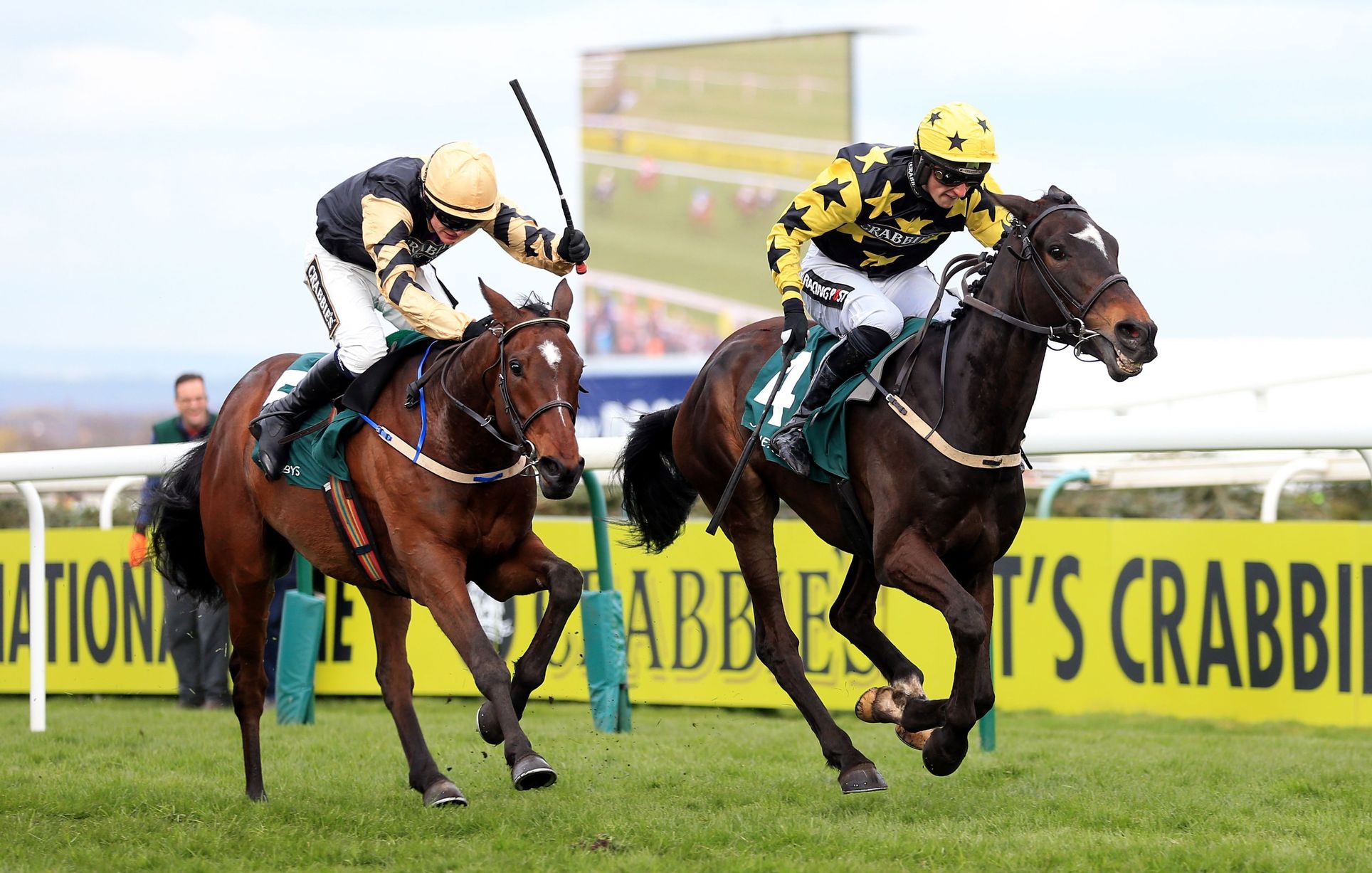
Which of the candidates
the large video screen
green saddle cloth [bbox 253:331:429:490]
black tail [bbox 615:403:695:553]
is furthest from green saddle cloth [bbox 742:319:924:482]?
the large video screen

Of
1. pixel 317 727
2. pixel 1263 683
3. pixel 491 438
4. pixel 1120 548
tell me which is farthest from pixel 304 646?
pixel 1263 683

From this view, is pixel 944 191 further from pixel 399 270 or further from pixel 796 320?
pixel 399 270

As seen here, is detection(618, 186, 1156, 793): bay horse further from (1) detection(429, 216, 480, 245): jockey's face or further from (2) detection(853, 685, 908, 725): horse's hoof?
(1) detection(429, 216, 480, 245): jockey's face

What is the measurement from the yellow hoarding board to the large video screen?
683 inches

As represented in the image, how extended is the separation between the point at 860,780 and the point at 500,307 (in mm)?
1967

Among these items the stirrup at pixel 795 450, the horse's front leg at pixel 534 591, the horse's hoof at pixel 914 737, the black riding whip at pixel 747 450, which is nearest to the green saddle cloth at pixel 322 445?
the horse's front leg at pixel 534 591

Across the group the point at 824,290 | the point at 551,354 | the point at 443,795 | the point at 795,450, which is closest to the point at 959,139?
the point at 824,290

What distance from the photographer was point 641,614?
8102 mm

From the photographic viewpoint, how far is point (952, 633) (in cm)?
472

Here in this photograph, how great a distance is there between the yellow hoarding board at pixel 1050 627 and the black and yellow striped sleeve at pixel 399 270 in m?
3.07

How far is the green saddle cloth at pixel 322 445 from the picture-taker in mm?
5461

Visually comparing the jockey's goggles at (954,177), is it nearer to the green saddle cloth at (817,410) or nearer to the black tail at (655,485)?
the green saddle cloth at (817,410)

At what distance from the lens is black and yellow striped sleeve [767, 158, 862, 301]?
5.38m

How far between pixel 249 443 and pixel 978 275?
277 cm
